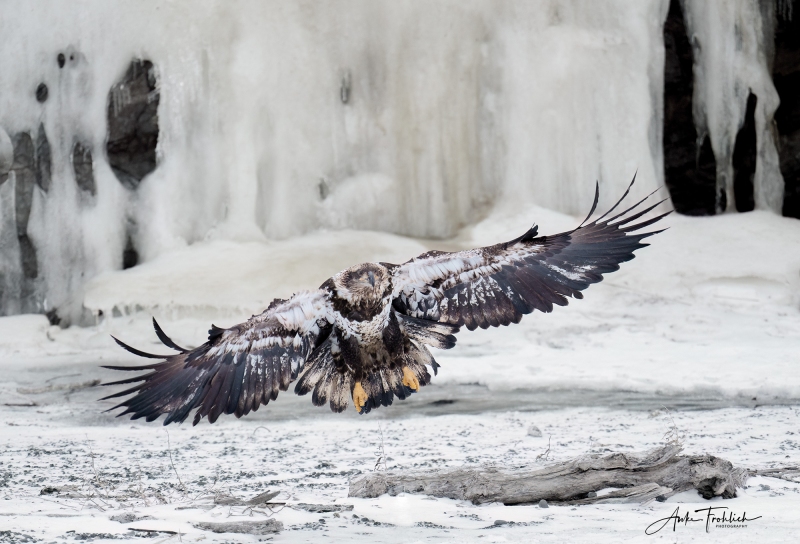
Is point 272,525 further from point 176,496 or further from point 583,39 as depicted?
point 583,39

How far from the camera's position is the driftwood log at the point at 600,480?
3.61 metres

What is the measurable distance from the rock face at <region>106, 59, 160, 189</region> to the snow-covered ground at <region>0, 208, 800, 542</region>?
1021mm

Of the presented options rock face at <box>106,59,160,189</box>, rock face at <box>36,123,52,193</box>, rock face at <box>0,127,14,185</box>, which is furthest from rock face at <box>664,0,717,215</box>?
rock face at <box>0,127,14,185</box>

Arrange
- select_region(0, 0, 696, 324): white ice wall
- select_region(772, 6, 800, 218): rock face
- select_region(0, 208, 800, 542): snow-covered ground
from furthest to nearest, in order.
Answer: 1. select_region(772, 6, 800, 218): rock face
2. select_region(0, 0, 696, 324): white ice wall
3. select_region(0, 208, 800, 542): snow-covered ground

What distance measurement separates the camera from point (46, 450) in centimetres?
511

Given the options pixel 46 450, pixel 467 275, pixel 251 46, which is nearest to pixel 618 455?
pixel 467 275

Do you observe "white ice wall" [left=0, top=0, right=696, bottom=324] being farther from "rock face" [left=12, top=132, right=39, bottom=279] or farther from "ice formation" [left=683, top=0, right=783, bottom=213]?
"ice formation" [left=683, top=0, right=783, bottom=213]

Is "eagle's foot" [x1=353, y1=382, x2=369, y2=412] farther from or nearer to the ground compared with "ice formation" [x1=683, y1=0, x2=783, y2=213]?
nearer to the ground

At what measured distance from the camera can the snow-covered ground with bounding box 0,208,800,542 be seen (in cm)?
343

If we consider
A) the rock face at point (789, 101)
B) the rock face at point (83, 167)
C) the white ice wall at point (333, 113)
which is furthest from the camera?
the rock face at point (83, 167)

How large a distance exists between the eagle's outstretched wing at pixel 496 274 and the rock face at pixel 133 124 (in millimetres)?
6455
